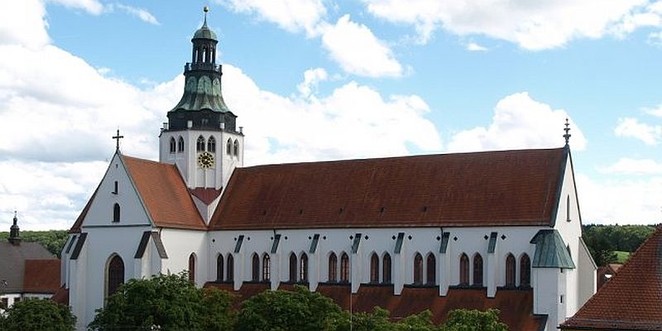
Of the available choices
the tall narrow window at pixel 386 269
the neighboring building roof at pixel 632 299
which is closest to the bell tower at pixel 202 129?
the tall narrow window at pixel 386 269

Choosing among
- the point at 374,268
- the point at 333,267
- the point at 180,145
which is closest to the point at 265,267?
the point at 333,267

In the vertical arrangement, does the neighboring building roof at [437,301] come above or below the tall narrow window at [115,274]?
below

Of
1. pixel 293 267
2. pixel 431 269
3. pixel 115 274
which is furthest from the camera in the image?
pixel 115 274

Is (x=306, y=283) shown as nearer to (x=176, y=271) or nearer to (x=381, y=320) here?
(x=176, y=271)

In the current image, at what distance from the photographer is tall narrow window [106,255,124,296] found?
2980 inches

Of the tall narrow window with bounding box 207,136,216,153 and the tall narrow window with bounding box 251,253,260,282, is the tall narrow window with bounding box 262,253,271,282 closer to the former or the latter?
the tall narrow window with bounding box 251,253,260,282

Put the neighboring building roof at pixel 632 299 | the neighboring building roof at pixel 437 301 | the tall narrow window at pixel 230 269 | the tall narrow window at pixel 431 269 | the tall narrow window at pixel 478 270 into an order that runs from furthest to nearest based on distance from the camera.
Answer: the tall narrow window at pixel 230 269, the tall narrow window at pixel 431 269, the tall narrow window at pixel 478 270, the neighboring building roof at pixel 437 301, the neighboring building roof at pixel 632 299

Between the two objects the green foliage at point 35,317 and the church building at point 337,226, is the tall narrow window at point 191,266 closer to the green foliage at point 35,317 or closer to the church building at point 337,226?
the church building at point 337,226

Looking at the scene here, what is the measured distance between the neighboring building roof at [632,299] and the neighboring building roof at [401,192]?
20.0 meters

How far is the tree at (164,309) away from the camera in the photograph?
2373 inches

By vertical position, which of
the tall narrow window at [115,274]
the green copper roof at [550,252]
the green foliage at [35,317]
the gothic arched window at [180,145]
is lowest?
the green foliage at [35,317]

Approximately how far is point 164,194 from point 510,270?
95.6 ft

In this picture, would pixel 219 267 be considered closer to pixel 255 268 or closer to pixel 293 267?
pixel 255 268

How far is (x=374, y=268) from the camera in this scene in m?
71.2
